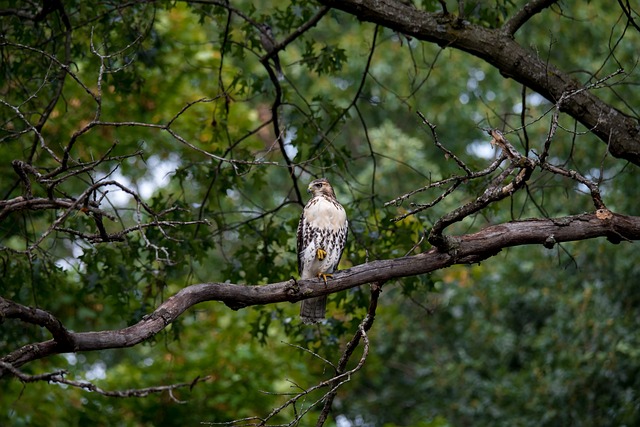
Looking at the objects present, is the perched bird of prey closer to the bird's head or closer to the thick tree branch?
the bird's head

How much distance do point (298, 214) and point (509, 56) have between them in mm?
2426

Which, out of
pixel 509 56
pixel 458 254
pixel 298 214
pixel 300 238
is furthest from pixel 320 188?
pixel 458 254

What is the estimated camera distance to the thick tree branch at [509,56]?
4.84 m

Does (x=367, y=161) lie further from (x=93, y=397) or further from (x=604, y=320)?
(x=93, y=397)

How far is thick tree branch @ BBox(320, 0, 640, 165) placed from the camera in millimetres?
4840

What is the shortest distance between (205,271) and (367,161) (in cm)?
329

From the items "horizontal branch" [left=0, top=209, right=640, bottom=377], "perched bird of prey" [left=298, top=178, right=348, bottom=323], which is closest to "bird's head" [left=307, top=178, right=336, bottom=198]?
"perched bird of prey" [left=298, top=178, right=348, bottom=323]

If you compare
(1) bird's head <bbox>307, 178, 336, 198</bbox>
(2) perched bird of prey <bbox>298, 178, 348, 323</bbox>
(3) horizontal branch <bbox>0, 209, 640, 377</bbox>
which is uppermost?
(1) bird's head <bbox>307, 178, 336, 198</bbox>

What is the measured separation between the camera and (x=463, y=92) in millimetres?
14344

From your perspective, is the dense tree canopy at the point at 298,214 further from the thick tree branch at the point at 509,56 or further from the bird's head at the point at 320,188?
the bird's head at the point at 320,188

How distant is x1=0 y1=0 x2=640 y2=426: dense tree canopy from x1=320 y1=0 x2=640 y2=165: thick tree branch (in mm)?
12

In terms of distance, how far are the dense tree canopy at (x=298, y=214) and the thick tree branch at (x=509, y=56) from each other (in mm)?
12

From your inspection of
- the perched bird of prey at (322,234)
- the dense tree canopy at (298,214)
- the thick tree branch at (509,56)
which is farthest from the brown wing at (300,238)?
the thick tree branch at (509,56)

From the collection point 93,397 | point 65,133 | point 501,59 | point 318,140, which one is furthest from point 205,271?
point 501,59
